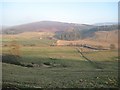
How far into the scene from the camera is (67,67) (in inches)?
395

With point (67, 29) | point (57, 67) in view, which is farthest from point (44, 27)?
point (57, 67)

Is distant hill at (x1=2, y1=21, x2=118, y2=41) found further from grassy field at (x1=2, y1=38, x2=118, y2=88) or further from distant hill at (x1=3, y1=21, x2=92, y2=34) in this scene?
grassy field at (x1=2, y1=38, x2=118, y2=88)

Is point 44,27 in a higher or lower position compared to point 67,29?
higher

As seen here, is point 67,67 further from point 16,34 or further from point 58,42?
point 16,34

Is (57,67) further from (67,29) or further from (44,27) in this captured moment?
(44,27)

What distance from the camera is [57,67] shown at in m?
9.86

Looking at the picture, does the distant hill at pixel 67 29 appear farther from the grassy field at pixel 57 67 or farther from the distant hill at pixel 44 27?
the grassy field at pixel 57 67

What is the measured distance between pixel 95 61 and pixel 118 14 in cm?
238

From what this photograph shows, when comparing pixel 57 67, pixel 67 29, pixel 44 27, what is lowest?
pixel 57 67

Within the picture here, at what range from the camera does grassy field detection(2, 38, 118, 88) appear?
8.70 m

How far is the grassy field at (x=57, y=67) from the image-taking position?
8.70 m

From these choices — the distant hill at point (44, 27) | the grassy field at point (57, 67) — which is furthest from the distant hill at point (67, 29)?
the grassy field at point (57, 67)

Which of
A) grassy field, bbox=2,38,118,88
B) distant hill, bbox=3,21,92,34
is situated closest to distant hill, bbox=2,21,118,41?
distant hill, bbox=3,21,92,34

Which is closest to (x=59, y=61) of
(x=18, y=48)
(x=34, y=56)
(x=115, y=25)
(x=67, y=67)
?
(x=67, y=67)
